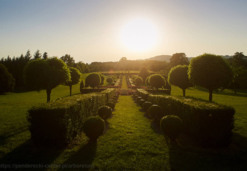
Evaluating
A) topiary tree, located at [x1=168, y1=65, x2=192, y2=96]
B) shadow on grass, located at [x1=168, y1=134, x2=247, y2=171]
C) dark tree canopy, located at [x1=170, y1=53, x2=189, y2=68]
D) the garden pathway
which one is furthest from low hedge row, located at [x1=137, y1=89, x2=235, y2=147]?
dark tree canopy, located at [x1=170, y1=53, x2=189, y2=68]

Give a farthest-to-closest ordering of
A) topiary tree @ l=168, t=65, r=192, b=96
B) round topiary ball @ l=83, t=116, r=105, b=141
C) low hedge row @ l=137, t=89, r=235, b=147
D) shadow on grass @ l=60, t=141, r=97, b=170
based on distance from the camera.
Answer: topiary tree @ l=168, t=65, r=192, b=96, round topiary ball @ l=83, t=116, r=105, b=141, low hedge row @ l=137, t=89, r=235, b=147, shadow on grass @ l=60, t=141, r=97, b=170

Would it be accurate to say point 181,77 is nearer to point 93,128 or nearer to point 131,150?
point 131,150

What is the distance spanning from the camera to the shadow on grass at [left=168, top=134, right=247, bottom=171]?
7.12 meters

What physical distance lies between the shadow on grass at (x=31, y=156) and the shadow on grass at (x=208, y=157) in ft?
19.5

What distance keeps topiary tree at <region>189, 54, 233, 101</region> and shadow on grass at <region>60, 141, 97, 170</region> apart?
12.9 metres

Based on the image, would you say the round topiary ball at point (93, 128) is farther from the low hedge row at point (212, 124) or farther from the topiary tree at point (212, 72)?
the topiary tree at point (212, 72)

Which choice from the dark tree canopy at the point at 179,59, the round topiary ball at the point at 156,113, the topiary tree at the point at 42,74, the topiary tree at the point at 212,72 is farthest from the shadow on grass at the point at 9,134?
the dark tree canopy at the point at 179,59

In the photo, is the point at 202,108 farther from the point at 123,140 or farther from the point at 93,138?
the point at 93,138

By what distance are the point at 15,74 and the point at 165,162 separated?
221 feet

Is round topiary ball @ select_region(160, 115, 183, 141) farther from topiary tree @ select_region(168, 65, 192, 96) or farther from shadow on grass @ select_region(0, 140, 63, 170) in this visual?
topiary tree @ select_region(168, 65, 192, 96)

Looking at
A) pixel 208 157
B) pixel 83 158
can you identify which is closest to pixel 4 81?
pixel 83 158

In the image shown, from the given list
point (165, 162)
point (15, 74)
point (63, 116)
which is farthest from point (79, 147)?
point (15, 74)

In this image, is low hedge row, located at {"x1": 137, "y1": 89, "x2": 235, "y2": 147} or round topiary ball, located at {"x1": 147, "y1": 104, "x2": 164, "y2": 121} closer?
low hedge row, located at {"x1": 137, "y1": 89, "x2": 235, "y2": 147}

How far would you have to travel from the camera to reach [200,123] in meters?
8.95
